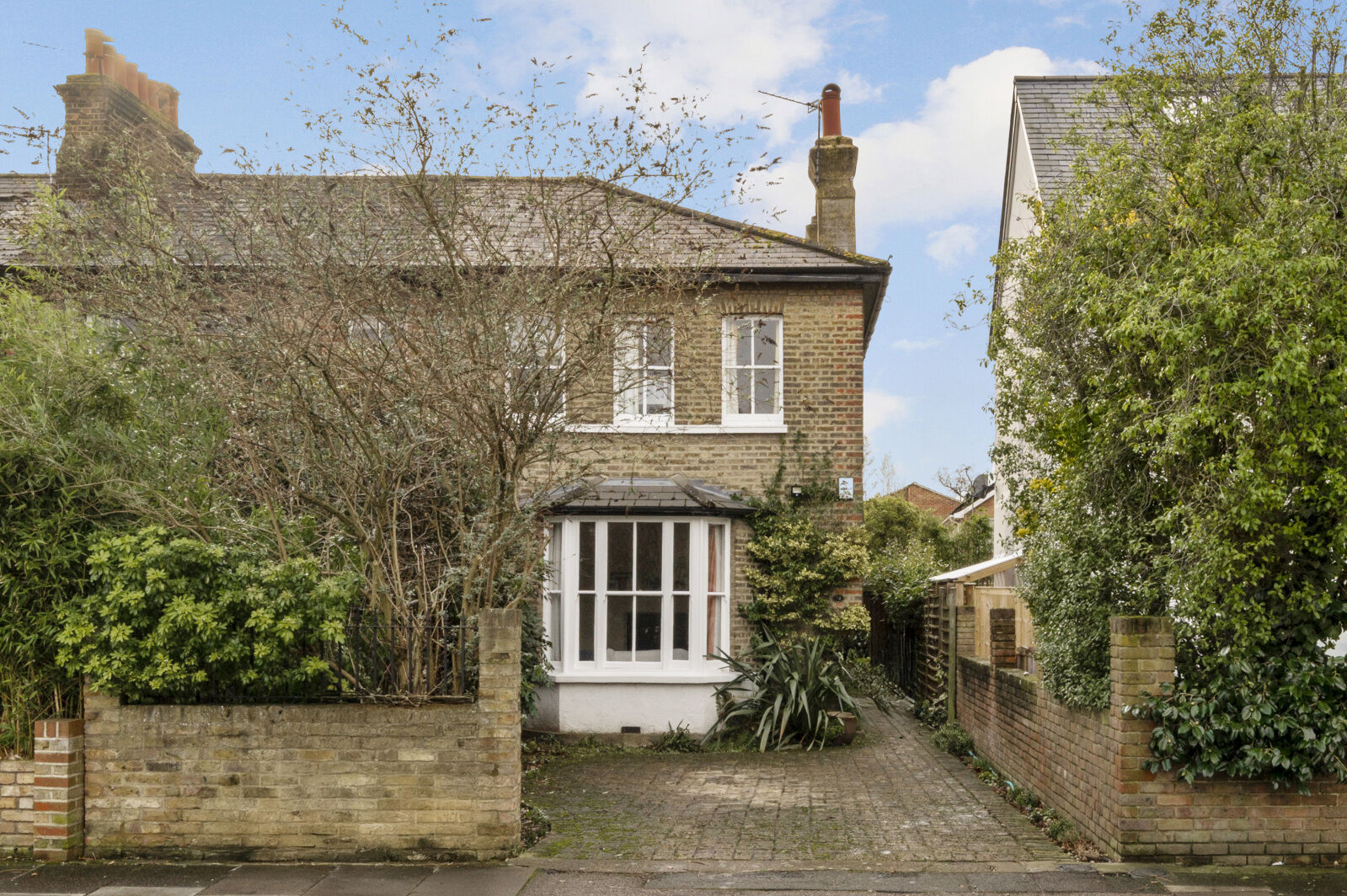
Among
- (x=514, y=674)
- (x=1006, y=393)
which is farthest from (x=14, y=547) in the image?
(x=1006, y=393)

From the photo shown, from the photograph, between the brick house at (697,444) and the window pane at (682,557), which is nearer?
the brick house at (697,444)

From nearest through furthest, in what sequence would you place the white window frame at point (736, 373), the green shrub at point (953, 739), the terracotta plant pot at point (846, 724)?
1. the green shrub at point (953, 739)
2. the terracotta plant pot at point (846, 724)
3. the white window frame at point (736, 373)

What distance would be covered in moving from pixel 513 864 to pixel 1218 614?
4.93m

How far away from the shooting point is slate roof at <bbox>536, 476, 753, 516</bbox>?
13.6 meters

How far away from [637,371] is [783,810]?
12.9 ft

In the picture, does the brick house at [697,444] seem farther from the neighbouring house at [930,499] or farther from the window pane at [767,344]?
the neighbouring house at [930,499]

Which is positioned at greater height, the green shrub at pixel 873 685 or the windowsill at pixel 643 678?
the windowsill at pixel 643 678

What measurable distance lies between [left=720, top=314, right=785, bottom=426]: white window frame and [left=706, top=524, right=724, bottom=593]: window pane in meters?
1.56

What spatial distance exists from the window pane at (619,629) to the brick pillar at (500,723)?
20.2ft

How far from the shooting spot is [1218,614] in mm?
7082

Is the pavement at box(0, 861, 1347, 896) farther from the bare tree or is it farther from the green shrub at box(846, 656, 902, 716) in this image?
the green shrub at box(846, 656, 902, 716)

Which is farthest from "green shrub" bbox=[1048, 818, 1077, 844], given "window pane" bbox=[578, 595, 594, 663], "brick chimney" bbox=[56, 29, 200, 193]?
"brick chimney" bbox=[56, 29, 200, 193]

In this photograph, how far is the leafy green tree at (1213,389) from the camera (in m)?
6.86

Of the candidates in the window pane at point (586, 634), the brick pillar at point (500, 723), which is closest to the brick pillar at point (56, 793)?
the brick pillar at point (500, 723)
